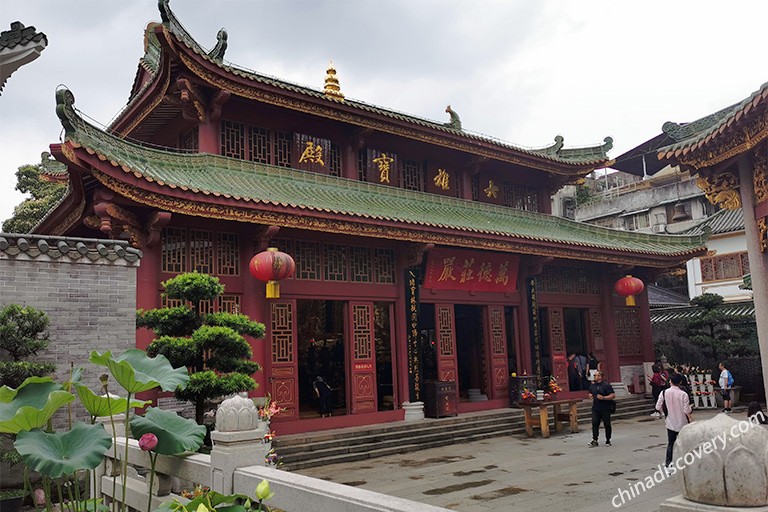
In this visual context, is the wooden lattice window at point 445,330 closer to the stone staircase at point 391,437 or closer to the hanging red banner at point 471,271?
the hanging red banner at point 471,271

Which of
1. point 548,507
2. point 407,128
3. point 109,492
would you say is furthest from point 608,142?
point 109,492

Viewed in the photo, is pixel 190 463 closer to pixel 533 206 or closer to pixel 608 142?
pixel 533 206

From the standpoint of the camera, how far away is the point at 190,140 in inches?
504

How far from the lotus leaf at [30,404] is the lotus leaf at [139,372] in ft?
0.86

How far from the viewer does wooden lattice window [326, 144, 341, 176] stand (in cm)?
1391

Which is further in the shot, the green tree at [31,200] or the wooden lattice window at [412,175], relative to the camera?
the green tree at [31,200]

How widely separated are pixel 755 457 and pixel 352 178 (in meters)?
12.6

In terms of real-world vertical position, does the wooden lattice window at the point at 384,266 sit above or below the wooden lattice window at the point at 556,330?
above

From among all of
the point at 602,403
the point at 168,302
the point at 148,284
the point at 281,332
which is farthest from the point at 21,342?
the point at 602,403

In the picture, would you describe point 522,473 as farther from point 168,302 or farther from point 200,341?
point 168,302

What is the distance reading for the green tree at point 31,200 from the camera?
18.9 m

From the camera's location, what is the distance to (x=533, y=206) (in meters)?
18.2

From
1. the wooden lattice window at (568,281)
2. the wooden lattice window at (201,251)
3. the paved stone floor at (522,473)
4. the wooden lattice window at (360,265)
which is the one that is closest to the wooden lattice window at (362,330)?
the wooden lattice window at (360,265)

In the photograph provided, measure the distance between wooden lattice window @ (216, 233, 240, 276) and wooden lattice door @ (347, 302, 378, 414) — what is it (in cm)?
258
